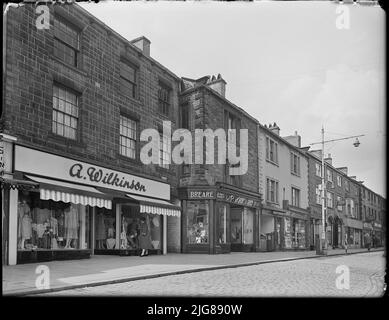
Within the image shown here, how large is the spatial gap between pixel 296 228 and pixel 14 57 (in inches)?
998

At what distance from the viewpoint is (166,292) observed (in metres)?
8.98

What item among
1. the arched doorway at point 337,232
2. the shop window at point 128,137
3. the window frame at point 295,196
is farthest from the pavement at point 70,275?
the arched doorway at point 337,232

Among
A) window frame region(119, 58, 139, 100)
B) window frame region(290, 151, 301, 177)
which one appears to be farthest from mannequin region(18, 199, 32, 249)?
window frame region(290, 151, 301, 177)

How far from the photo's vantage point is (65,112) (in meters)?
16.2

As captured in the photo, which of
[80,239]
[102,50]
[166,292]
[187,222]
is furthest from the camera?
[187,222]

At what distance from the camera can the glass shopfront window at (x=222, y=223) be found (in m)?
23.7

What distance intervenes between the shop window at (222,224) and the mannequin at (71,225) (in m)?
9.32

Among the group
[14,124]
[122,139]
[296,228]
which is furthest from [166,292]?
[296,228]

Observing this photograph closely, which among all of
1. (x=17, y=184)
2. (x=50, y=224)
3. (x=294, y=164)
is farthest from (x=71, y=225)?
(x=294, y=164)

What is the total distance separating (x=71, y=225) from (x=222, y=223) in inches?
393

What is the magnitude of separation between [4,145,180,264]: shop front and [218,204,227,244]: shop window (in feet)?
10.1

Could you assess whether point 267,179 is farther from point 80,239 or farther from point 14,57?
point 14,57

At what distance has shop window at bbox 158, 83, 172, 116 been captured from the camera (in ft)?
73.7

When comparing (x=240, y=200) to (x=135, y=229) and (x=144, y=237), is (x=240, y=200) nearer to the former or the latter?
(x=144, y=237)
